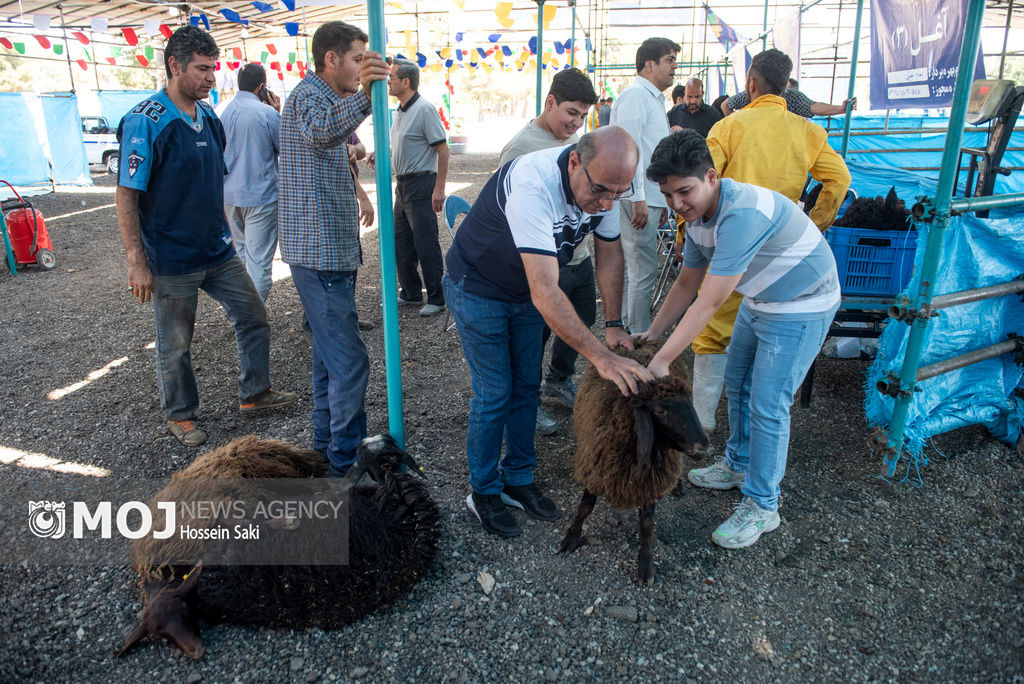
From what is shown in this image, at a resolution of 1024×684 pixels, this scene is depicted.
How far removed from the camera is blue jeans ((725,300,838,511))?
2682 mm

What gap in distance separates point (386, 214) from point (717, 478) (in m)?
2.22

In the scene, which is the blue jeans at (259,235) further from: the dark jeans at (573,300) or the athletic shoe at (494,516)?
the athletic shoe at (494,516)

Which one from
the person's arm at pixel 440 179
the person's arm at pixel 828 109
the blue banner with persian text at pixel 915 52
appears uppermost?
the blue banner with persian text at pixel 915 52

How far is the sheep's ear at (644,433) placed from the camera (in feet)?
8.11

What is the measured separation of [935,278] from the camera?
3119 millimetres

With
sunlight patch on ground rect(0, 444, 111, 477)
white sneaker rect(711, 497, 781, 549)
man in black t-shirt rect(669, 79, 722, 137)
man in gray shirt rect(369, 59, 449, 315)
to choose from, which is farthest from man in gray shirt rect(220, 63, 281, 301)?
man in black t-shirt rect(669, 79, 722, 137)

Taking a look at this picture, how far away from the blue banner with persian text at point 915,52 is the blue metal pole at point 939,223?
51.9 inches

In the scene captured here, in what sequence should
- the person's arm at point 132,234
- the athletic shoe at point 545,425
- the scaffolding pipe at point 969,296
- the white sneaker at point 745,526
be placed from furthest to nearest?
the athletic shoe at point 545,425 < the person's arm at point 132,234 < the scaffolding pipe at point 969,296 < the white sneaker at point 745,526

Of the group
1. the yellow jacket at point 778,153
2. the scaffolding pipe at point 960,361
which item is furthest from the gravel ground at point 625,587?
the yellow jacket at point 778,153

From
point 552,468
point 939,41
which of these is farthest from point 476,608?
point 939,41

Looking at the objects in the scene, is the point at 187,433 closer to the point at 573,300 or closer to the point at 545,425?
the point at 545,425

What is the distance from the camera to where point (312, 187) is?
2.96m

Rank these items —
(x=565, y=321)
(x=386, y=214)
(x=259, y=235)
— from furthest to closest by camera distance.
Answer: (x=259, y=235) < (x=386, y=214) < (x=565, y=321)

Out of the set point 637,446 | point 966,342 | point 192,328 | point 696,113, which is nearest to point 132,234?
point 192,328
